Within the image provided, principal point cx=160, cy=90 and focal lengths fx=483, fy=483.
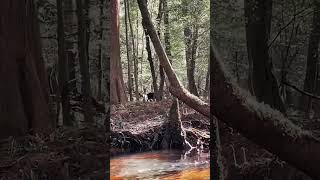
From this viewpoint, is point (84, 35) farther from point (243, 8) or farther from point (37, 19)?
point (243, 8)

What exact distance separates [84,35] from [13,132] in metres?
1.08

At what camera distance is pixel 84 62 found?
4.46 meters

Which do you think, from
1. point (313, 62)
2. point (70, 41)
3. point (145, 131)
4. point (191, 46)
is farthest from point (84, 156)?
point (191, 46)

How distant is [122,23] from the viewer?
874 inches

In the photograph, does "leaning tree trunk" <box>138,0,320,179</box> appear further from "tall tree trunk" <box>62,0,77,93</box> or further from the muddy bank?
the muddy bank

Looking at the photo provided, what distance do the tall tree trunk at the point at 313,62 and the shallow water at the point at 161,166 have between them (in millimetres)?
4194

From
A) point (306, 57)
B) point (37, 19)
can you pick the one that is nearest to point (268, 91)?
point (306, 57)

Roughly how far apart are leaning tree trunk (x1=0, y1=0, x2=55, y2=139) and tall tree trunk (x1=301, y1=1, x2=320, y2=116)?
7.94 feet

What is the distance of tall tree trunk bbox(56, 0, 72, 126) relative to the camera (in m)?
4.39

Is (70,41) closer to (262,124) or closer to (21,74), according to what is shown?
(21,74)

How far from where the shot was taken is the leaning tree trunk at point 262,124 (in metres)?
4.52

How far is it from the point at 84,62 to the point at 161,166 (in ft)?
17.2

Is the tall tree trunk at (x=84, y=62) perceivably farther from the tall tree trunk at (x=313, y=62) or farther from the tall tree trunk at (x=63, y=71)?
the tall tree trunk at (x=313, y=62)

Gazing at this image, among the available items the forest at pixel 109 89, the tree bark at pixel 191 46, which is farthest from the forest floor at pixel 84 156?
the tree bark at pixel 191 46
